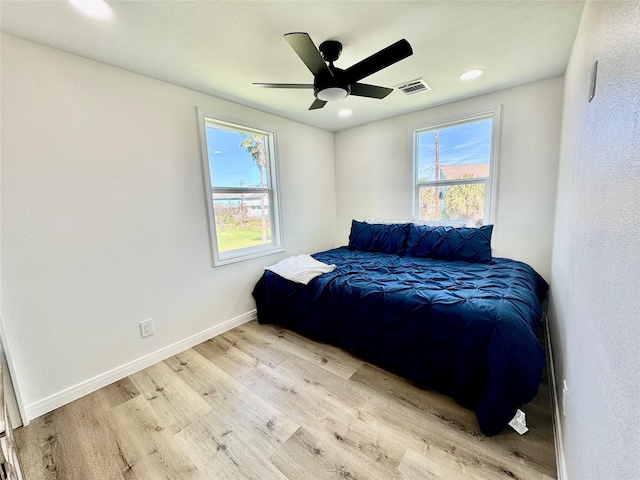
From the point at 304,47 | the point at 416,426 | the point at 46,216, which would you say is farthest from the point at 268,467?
the point at 304,47

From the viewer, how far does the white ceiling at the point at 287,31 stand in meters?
1.46

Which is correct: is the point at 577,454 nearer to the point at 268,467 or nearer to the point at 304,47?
the point at 268,467

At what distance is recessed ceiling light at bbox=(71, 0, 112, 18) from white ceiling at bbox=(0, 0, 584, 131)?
4 cm

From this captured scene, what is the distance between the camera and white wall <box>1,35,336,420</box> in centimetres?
162

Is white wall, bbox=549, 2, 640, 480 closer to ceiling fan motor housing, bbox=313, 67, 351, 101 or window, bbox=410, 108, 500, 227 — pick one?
ceiling fan motor housing, bbox=313, 67, 351, 101

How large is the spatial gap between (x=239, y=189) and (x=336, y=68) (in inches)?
63.5

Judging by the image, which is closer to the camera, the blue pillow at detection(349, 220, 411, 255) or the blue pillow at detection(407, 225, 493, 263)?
the blue pillow at detection(407, 225, 493, 263)

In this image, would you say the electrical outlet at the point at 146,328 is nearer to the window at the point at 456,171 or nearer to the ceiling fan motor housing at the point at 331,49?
the ceiling fan motor housing at the point at 331,49

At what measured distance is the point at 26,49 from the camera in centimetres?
159

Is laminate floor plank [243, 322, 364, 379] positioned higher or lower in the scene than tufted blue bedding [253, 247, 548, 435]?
lower

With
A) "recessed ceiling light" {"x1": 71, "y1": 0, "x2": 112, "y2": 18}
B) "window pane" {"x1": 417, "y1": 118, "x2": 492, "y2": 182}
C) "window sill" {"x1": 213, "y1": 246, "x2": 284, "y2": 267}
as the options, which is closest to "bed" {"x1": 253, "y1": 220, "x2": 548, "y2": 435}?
"window sill" {"x1": 213, "y1": 246, "x2": 284, "y2": 267}

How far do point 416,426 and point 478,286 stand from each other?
1037 millimetres

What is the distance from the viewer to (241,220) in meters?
2.96

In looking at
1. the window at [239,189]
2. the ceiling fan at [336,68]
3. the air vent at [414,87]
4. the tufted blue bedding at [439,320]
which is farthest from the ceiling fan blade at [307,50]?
the tufted blue bedding at [439,320]
